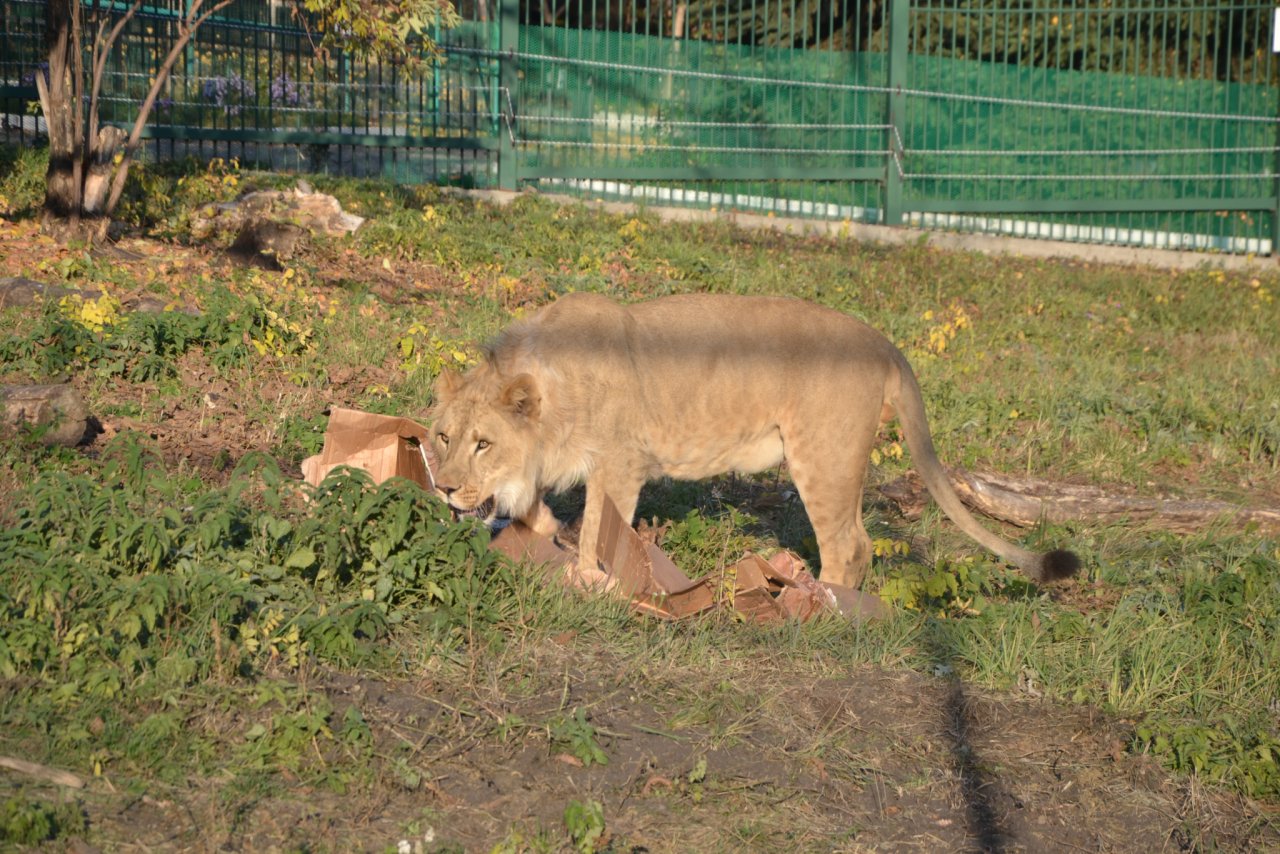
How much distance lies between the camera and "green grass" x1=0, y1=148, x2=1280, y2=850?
4.17 m

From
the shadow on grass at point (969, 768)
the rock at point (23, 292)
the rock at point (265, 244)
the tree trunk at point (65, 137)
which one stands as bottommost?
the shadow on grass at point (969, 768)

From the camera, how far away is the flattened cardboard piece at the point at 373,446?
596cm

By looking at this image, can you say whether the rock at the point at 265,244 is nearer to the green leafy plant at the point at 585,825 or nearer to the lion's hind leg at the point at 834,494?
the lion's hind leg at the point at 834,494

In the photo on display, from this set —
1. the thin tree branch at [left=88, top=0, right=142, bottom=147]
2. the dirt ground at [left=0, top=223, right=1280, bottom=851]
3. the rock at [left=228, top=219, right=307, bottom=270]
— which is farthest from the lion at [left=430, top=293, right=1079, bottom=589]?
the thin tree branch at [left=88, top=0, right=142, bottom=147]

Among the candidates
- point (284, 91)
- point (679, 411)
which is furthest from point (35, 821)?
point (284, 91)

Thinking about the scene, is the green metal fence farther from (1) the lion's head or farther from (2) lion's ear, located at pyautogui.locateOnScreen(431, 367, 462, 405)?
(1) the lion's head

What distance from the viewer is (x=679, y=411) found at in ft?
19.9

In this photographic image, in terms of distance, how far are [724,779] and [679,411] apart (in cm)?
206

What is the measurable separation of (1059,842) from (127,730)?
2780 mm

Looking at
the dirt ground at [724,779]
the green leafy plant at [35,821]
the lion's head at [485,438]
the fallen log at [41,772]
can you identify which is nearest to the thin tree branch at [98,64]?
the lion's head at [485,438]

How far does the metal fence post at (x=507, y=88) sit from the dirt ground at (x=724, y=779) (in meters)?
9.35

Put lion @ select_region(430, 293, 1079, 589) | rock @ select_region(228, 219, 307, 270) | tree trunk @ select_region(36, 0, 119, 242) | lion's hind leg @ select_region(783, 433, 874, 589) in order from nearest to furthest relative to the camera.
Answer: lion @ select_region(430, 293, 1079, 589) → lion's hind leg @ select_region(783, 433, 874, 589) → tree trunk @ select_region(36, 0, 119, 242) → rock @ select_region(228, 219, 307, 270)

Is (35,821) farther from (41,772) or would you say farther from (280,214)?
(280,214)

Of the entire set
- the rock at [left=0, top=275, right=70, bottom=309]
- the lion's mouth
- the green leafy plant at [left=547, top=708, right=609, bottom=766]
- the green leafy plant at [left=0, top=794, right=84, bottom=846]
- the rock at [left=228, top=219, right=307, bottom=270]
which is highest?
the rock at [left=228, top=219, right=307, bottom=270]
